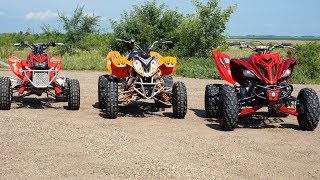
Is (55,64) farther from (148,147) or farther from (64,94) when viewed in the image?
(148,147)

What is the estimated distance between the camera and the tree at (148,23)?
88.3 ft

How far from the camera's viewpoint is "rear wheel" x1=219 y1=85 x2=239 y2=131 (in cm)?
675

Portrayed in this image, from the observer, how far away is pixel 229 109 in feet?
22.1

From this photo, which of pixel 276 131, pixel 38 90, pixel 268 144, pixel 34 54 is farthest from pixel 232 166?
pixel 34 54

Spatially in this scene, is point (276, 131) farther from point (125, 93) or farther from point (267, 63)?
point (125, 93)

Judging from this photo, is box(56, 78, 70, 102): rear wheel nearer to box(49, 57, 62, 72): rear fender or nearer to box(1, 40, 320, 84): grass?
box(49, 57, 62, 72): rear fender

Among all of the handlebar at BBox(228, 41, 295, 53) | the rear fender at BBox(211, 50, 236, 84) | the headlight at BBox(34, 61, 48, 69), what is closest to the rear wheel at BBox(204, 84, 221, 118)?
the rear fender at BBox(211, 50, 236, 84)

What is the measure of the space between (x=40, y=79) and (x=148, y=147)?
382 cm

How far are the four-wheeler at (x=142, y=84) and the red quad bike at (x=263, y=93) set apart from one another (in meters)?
0.99

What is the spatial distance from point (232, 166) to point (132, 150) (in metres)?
1.33

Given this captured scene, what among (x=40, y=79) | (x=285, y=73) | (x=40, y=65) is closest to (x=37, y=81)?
(x=40, y=79)

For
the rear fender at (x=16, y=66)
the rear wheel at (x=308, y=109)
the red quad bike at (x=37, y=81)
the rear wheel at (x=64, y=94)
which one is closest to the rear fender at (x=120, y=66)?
the red quad bike at (x=37, y=81)

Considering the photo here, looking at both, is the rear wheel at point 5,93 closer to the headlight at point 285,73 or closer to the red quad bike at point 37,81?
the red quad bike at point 37,81

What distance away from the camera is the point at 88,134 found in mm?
6594
